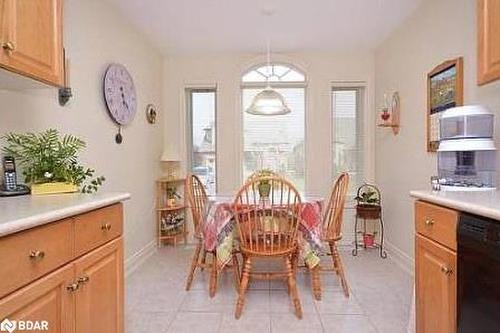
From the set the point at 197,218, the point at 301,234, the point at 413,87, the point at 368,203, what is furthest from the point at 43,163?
the point at 368,203

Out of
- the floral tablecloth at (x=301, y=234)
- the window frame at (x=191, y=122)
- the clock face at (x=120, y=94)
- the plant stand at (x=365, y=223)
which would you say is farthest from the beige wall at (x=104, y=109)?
the plant stand at (x=365, y=223)

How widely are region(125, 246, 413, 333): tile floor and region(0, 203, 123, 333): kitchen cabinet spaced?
30.9 inches

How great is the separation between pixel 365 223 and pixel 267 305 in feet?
7.34

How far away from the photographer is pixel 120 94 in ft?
10.9

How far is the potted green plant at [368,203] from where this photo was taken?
13.2ft

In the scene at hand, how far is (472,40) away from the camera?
2398mm

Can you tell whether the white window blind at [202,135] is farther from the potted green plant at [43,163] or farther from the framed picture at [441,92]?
the potted green plant at [43,163]

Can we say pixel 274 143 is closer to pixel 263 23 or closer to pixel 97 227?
pixel 263 23

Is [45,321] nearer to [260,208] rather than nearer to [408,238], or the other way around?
[260,208]

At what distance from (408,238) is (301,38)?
2.45m

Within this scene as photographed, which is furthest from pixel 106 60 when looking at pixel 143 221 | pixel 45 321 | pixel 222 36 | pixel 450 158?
pixel 450 158

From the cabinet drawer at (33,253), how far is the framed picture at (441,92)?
261cm

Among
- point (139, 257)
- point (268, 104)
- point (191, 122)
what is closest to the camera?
point (268, 104)

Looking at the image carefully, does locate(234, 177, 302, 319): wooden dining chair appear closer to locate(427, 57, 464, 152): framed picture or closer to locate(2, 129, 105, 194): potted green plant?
locate(2, 129, 105, 194): potted green plant
